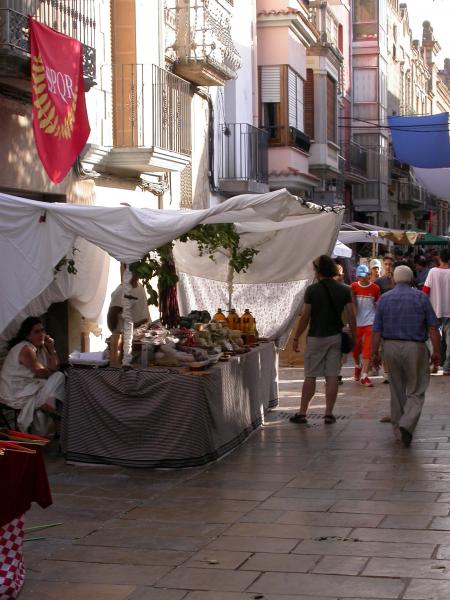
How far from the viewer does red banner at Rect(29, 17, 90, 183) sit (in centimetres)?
1155

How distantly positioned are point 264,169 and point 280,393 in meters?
10.2

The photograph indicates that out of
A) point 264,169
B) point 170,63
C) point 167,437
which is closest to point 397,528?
point 167,437

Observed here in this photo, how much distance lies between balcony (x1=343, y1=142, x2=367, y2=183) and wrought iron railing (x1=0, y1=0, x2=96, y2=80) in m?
25.8

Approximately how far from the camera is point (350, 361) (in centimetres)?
1872

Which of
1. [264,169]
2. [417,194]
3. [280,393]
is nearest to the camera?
[280,393]

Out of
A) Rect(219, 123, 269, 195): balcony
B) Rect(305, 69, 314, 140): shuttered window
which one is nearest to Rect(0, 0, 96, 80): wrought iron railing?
Rect(219, 123, 269, 195): balcony

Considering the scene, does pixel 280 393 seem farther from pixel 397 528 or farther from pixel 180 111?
pixel 397 528

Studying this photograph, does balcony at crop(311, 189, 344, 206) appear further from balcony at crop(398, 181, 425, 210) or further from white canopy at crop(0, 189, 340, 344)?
white canopy at crop(0, 189, 340, 344)

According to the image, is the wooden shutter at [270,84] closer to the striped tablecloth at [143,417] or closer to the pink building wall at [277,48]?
the pink building wall at [277,48]

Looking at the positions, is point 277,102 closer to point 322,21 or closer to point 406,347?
point 322,21

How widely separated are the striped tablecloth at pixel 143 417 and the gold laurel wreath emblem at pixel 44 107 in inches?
127

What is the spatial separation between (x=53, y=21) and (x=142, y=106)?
277 centimetres

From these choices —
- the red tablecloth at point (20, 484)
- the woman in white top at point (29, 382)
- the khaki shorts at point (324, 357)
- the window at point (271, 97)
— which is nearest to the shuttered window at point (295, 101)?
the window at point (271, 97)

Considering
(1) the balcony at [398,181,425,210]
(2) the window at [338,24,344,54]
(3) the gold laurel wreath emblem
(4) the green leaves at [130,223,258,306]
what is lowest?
(4) the green leaves at [130,223,258,306]
